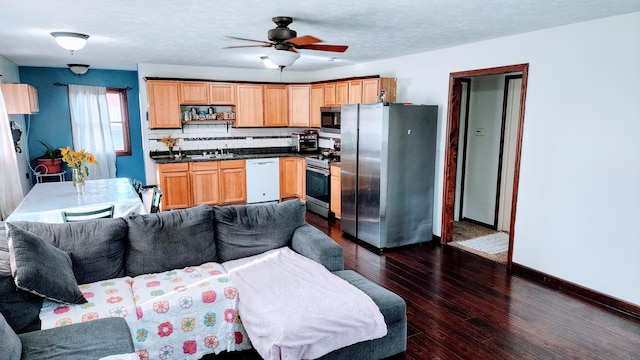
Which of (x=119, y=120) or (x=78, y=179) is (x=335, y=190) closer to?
(x=78, y=179)

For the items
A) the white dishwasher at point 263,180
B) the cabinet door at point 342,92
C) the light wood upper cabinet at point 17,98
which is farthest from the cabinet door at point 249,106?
the light wood upper cabinet at point 17,98

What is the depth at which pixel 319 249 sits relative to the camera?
3.07 metres

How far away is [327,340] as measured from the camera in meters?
2.26

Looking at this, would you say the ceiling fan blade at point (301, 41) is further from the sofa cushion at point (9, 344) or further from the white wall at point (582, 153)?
the sofa cushion at point (9, 344)

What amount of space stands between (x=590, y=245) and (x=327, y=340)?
2.66 meters

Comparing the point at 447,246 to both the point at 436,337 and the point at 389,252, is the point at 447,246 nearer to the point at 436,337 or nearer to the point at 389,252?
the point at 389,252

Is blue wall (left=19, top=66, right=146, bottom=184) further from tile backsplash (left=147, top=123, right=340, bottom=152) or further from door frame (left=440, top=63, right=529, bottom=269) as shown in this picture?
door frame (left=440, top=63, right=529, bottom=269)

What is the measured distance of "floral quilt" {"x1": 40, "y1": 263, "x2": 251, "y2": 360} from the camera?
238cm

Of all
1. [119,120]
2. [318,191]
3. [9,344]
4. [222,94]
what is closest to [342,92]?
[318,191]

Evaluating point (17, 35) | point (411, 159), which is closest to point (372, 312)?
point (411, 159)

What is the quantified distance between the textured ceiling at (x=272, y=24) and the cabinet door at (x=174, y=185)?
1872mm

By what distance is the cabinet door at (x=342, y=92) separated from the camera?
5972 millimetres

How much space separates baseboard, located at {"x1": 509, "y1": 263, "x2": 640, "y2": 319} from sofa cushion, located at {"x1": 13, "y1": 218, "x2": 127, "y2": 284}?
3737 millimetres

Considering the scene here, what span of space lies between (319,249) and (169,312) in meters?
1.15
